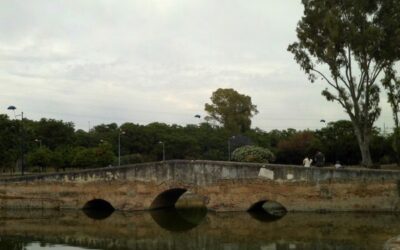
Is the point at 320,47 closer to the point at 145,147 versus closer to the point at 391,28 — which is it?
the point at 391,28

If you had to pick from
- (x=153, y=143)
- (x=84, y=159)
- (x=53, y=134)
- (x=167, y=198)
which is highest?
(x=53, y=134)

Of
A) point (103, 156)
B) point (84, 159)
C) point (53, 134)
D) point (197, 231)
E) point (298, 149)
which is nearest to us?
point (197, 231)

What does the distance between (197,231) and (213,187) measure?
18.0 feet

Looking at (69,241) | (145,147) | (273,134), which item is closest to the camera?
(69,241)

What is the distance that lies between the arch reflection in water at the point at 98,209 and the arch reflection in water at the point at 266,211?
789 centimetres

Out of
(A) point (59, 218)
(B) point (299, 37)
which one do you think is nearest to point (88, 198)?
(A) point (59, 218)

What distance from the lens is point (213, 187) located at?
95.4 ft

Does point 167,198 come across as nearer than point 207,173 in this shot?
No

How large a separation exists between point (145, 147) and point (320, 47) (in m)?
42.1

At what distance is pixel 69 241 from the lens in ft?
71.2

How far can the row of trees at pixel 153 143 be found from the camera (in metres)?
44.7

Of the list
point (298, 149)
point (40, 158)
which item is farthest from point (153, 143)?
point (298, 149)

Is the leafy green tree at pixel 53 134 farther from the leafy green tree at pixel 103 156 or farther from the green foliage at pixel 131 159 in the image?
the leafy green tree at pixel 103 156

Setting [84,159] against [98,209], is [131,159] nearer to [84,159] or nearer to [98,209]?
[84,159]
